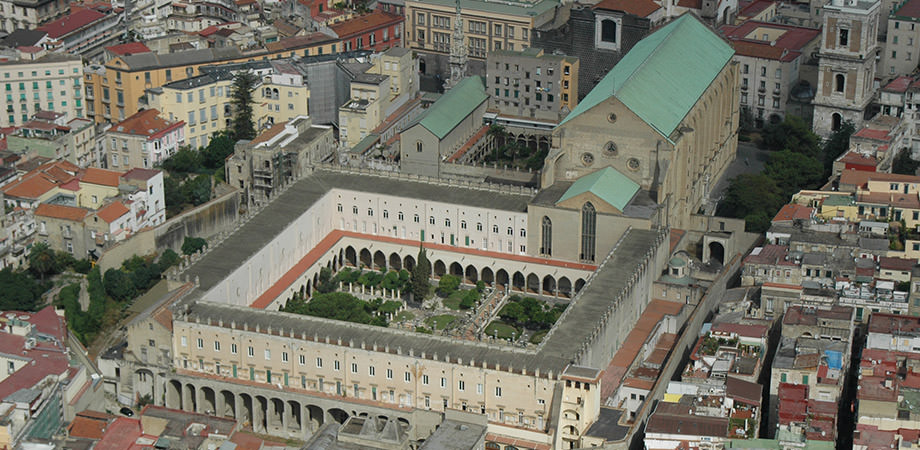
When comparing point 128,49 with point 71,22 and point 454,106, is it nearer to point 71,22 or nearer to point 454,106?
point 71,22

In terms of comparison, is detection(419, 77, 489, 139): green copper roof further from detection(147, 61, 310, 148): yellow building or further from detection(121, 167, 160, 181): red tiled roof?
detection(121, 167, 160, 181): red tiled roof

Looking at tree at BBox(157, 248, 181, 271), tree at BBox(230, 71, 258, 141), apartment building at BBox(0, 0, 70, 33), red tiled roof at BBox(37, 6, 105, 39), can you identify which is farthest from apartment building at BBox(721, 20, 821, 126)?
apartment building at BBox(0, 0, 70, 33)

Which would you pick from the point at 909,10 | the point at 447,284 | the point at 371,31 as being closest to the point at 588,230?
the point at 447,284

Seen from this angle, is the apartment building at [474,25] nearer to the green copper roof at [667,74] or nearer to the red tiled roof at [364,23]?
the red tiled roof at [364,23]

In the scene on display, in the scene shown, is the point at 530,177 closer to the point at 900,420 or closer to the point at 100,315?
the point at 100,315

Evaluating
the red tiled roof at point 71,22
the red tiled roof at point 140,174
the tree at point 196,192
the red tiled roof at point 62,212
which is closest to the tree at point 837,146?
the tree at point 196,192

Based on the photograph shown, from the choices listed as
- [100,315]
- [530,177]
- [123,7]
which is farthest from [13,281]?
[123,7]

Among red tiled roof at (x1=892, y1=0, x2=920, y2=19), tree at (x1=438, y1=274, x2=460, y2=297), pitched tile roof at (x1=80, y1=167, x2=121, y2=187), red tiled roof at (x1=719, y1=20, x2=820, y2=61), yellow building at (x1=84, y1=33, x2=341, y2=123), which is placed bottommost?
tree at (x1=438, y1=274, x2=460, y2=297)
